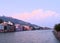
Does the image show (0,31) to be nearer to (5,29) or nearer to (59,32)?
(5,29)

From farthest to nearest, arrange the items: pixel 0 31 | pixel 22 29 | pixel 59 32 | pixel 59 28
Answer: pixel 22 29 < pixel 0 31 < pixel 59 28 < pixel 59 32

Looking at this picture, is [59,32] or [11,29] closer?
[59,32]

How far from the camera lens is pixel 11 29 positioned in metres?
112

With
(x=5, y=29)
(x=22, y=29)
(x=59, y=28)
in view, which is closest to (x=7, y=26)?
(x=5, y=29)

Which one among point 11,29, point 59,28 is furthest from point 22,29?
point 59,28

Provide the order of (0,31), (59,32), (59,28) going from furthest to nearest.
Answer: (0,31) < (59,28) < (59,32)

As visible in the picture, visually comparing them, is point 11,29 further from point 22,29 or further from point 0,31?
point 22,29

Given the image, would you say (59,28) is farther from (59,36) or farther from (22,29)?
(22,29)

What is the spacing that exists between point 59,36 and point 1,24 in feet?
247

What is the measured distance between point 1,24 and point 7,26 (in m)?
3.00

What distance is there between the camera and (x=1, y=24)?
111 metres

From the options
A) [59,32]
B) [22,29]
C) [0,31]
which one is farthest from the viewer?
[22,29]

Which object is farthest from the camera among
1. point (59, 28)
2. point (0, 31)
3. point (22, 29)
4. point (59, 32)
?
point (22, 29)

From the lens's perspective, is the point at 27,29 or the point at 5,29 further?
the point at 27,29
